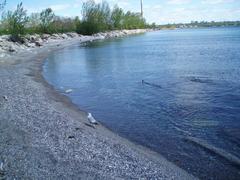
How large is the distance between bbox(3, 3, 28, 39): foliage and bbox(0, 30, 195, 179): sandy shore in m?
64.2

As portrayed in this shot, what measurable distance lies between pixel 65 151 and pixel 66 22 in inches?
4886

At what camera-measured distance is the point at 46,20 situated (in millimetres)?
105688

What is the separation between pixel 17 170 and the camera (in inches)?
352

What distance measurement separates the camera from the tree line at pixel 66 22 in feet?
261

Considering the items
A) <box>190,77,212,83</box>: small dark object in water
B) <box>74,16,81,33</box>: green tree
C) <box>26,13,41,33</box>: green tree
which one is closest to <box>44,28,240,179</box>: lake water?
<box>190,77,212,83</box>: small dark object in water

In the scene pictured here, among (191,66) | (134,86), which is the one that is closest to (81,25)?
(191,66)

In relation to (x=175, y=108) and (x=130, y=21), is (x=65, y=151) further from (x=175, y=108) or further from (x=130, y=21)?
(x=130, y=21)

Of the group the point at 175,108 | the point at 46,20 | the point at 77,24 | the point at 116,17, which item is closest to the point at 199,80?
the point at 175,108

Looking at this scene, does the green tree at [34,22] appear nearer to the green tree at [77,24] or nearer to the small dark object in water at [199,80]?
the green tree at [77,24]

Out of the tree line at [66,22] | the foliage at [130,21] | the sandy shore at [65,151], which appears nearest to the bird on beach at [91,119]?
the sandy shore at [65,151]

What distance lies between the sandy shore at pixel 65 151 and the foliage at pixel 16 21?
64219mm

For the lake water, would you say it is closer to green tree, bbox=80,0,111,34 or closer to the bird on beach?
the bird on beach

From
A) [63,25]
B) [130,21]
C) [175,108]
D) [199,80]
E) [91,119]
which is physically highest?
[63,25]

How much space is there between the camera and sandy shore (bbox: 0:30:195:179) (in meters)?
9.37
